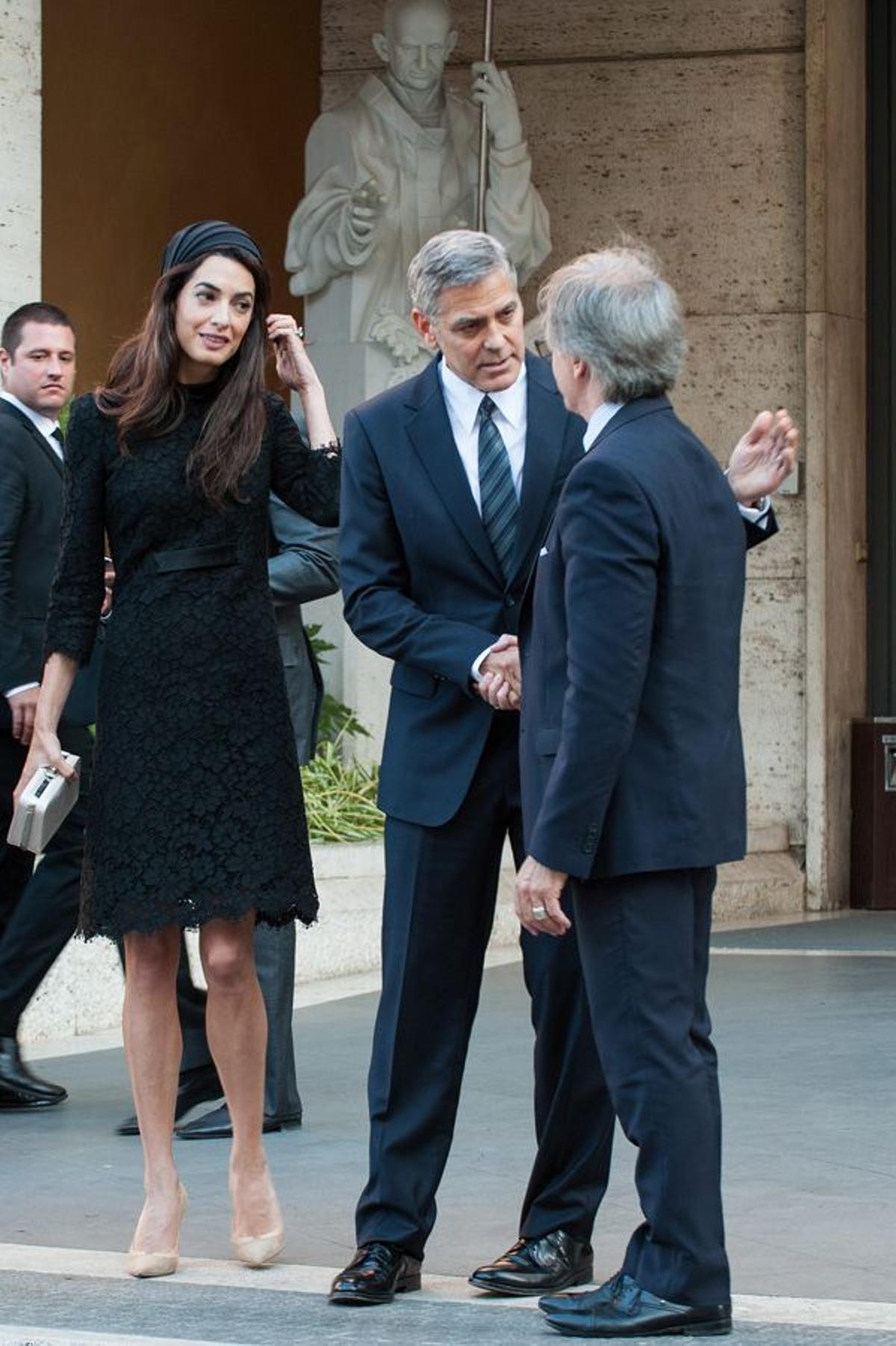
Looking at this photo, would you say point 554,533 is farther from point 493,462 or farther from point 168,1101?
point 168,1101

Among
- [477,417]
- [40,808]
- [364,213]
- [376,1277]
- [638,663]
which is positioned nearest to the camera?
[638,663]

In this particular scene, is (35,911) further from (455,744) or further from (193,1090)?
(455,744)

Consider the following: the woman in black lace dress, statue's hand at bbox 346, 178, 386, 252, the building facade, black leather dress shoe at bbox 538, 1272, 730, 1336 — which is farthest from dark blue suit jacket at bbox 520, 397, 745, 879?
the building facade

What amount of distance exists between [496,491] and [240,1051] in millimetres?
1121

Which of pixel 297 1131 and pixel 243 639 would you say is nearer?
pixel 243 639

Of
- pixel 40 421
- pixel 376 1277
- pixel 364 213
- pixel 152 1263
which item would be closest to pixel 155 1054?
pixel 152 1263

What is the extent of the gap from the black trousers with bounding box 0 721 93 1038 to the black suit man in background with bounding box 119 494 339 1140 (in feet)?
1.71

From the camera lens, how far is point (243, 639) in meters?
5.08

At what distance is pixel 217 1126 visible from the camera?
642 cm

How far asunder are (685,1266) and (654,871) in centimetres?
62

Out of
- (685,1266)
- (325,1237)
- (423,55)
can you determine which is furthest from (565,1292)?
(423,55)

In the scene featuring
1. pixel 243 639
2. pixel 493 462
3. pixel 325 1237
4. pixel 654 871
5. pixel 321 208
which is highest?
pixel 321 208

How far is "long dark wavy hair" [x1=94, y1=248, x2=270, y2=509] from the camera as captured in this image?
198 inches

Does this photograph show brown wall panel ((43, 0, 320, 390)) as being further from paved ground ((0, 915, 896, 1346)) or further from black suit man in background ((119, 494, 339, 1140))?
black suit man in background ((119, 494, 339, 1140))
